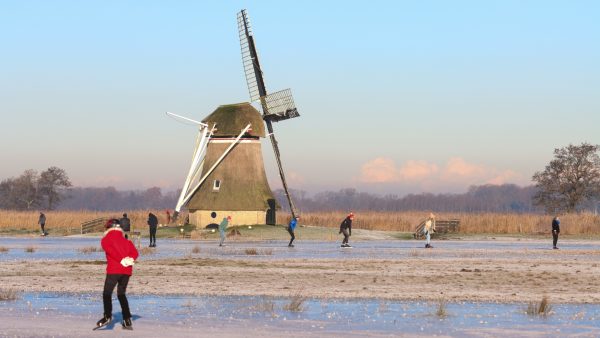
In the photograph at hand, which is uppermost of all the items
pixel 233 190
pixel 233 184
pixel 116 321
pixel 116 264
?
pixel 233 184

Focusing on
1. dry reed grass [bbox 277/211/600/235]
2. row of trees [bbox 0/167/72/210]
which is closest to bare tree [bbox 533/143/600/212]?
dry reed grass [bbox 277/211/600/235]

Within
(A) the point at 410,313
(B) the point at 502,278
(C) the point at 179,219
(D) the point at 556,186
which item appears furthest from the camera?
(D) the point at 556,186

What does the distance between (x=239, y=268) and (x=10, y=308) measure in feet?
42.9

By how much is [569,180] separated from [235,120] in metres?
52.8

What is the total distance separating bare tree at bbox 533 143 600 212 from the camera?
110m

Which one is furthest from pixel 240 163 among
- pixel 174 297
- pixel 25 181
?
pixel 25 181

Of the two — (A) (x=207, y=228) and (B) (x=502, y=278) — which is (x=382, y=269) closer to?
(B) (x=502, y=278)

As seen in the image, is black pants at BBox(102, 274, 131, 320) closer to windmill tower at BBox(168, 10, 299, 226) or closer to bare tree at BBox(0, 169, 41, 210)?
windmill tower at BBox(168, 10, 299, 226)

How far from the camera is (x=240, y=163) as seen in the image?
2721 inches

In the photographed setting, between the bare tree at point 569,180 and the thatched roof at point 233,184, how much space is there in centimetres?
4880

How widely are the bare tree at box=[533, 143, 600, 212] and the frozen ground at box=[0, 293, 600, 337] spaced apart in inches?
3481

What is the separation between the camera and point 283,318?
66.9 feet

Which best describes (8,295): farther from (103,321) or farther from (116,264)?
(116,264)

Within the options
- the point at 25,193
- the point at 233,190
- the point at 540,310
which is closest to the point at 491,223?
the point at 233,190
